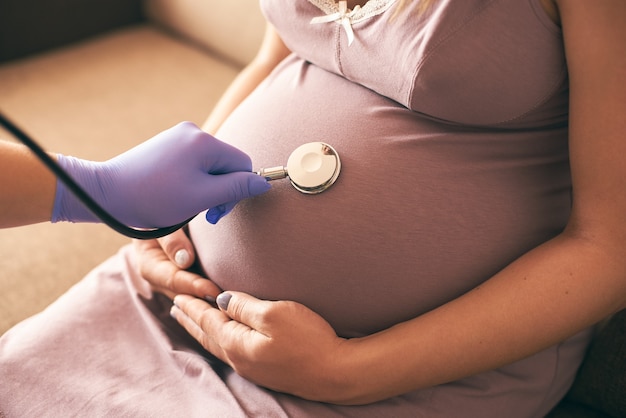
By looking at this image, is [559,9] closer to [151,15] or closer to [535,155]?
[535,155]

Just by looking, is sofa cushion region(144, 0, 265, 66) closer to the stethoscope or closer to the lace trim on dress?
the lace trim on dress

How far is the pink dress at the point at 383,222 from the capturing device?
2.14ft

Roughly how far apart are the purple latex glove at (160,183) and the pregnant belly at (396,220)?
6cm

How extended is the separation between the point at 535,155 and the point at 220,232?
0.42m

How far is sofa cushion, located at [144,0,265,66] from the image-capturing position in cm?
139

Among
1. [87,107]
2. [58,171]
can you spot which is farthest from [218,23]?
[58,171]

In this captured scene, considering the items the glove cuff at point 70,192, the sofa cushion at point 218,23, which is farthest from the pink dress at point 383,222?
the sofa cushion at point 218,23

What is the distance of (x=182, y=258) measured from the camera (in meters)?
0.80

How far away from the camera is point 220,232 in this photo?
0.75m

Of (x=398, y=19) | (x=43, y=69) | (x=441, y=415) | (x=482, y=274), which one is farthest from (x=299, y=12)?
(x=43, y=69)

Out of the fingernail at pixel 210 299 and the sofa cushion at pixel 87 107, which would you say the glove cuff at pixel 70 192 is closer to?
the fingernail at pixel 210 299

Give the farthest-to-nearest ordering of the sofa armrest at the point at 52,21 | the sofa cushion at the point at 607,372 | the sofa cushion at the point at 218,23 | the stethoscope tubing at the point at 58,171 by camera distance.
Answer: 1. the sofa armrest at the point at 52,21
2. the sofa cushion at the point at 218,23
3. the sofa cushion at the point at 607,372
4. the stethoscope tubing at the point at 58,171

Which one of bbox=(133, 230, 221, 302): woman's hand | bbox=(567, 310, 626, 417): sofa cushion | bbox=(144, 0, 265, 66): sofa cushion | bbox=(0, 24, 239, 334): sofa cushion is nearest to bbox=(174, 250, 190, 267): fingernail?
bbox=(133, 230, 221, 302): woman's hand

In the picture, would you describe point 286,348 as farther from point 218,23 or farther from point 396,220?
point 218,23
